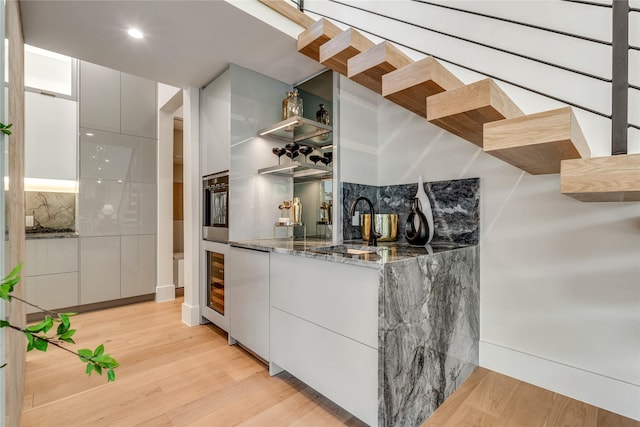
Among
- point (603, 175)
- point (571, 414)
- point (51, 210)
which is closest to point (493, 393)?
point (571, 414)

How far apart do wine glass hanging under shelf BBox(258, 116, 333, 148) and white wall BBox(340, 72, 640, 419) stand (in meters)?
0.86

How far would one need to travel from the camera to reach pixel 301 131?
280 cm

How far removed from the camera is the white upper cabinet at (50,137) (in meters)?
3.04

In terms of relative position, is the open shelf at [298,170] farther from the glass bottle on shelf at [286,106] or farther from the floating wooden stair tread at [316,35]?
the floating wooden stair tread at [316,35]

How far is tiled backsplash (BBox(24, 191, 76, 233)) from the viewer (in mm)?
3146

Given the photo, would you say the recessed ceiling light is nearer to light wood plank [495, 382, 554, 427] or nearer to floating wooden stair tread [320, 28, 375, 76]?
floating wooden stair tread [320, 28, 375, 76]

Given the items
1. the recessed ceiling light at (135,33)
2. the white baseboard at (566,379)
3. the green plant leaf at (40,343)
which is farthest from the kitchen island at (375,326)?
the recessed ceiling light at (135,33)

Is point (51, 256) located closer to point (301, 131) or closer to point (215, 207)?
point (215, 207)

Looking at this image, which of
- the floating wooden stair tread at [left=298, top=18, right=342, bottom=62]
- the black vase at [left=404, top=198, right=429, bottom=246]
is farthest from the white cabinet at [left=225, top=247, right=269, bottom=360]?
the floating wooden stair tread at [left=298, top=18, right=342, bottom=62]

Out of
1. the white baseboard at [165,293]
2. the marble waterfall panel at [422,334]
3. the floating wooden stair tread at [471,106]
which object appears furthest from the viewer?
the white baseboard at [165,293]

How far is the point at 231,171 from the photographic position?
8.21 ft

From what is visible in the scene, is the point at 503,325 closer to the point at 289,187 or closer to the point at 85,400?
the point at 289,187

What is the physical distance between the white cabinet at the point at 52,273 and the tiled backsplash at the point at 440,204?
291 cm

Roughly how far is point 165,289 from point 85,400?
205 cm
